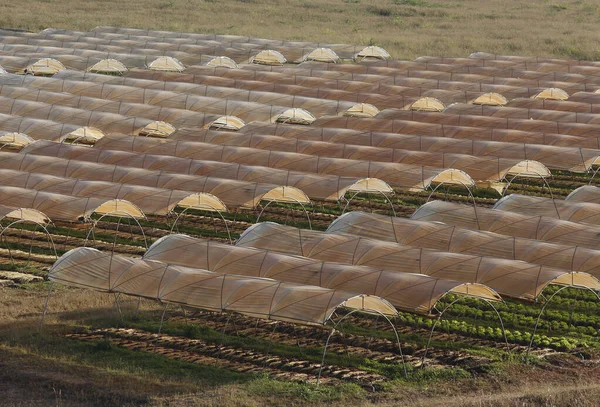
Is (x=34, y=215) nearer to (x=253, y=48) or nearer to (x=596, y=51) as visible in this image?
(x=253, y=48)

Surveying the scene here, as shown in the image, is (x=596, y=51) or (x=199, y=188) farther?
(x=596, y=51)

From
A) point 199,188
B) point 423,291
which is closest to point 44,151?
point 199,188

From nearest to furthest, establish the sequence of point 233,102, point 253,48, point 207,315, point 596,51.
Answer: point 207,315 < point 233,102 < point 253,48 < point 596,51

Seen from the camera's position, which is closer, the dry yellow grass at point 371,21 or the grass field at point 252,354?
the grass field at point 252,354

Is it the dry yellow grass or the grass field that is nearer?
the grass field

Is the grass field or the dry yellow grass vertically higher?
the dry yellow grass

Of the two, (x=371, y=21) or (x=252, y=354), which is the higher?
(x=371, y=21)

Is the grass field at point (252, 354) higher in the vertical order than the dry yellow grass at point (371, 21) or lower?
lower

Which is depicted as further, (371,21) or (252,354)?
(371,21)
